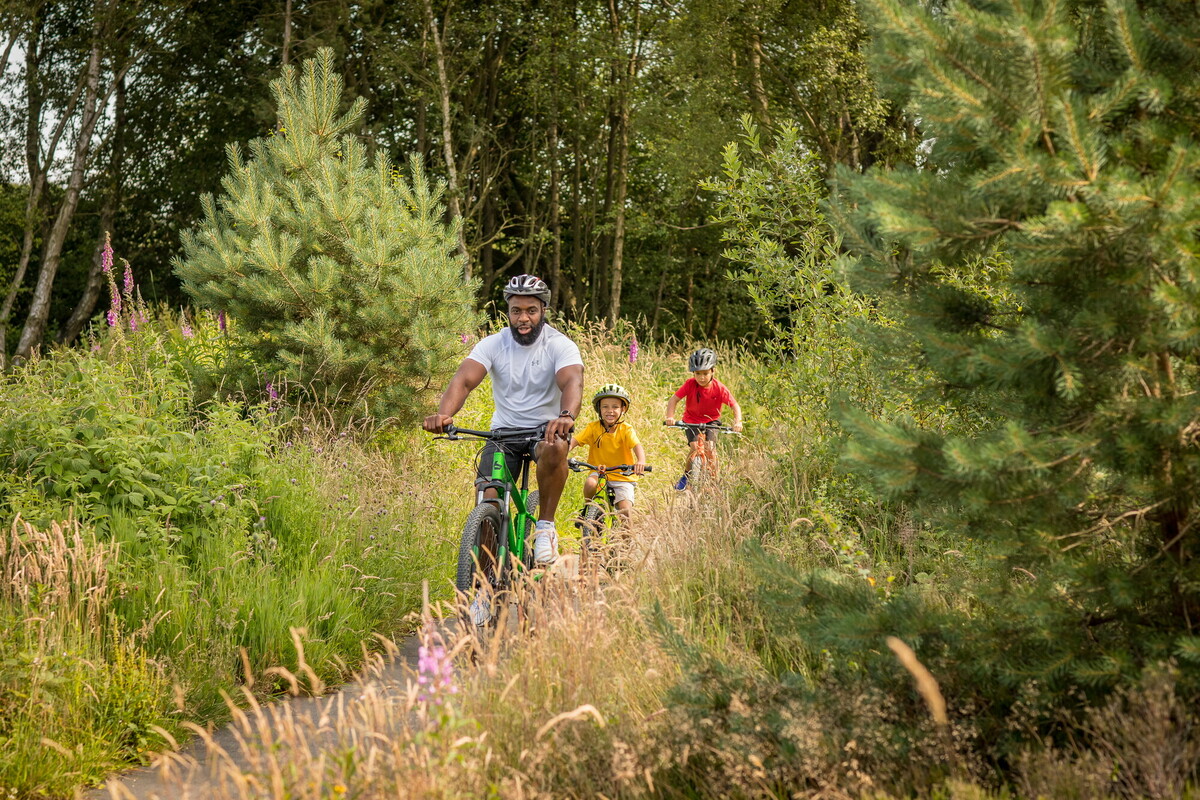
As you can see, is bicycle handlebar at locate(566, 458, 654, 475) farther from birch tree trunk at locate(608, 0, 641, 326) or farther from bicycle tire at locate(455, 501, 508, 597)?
birch tree trunk at locate(608, 0, 641, 326)

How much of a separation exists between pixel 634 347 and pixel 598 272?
16484mm

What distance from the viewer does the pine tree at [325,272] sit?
965 centimetres

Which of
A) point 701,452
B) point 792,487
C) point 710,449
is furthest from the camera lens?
point 710,449

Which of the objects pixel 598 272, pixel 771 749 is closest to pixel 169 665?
pixel 771 749

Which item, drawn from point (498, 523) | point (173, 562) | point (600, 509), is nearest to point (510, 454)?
point (498, 523)

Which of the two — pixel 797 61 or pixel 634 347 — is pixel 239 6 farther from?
pixel 634 347

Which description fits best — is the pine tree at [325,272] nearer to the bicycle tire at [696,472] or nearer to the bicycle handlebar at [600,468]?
the bicycle tire at [696,472]

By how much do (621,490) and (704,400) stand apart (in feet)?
8.07

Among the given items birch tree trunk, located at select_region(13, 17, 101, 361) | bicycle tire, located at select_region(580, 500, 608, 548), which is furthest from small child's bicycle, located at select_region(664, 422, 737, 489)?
birch tree trunk, located at select_region(13, 17, 101, 361)

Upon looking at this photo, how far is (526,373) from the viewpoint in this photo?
6973mm

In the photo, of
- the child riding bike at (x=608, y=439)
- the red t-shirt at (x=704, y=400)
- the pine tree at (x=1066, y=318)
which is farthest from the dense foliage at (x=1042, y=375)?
the red t-shirt at (x=704, y=400)

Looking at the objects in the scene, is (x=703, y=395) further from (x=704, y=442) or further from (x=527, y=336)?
(x=527, y=336)

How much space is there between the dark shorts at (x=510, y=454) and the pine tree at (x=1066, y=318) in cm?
341

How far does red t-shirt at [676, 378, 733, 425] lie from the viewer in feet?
34.4
